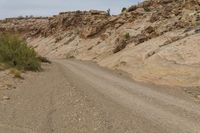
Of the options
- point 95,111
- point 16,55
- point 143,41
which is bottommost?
point 143,41

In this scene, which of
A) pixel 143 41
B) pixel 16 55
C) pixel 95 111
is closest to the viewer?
pixel 95 111

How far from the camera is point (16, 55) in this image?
3734 centimetres

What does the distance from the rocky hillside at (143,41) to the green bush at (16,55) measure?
7.71 metres

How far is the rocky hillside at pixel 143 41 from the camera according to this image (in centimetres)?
3028

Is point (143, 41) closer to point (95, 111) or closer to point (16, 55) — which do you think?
point (16, 55)

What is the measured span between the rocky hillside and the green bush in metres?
7.71

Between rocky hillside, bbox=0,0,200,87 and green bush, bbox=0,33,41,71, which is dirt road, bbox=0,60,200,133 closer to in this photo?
rocky hillside, bbox=0,0,200,87

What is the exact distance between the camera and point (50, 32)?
9650 centimetres

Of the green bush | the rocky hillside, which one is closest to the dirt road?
the rocky hillside

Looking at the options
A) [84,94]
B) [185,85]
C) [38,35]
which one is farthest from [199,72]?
[38,35]

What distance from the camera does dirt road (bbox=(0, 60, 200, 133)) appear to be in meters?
13.9

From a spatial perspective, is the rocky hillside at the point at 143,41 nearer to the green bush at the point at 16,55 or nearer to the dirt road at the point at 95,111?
the dirt road at the point at 95,111

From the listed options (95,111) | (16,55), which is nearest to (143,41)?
(16,55)

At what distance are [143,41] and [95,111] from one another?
2894 cm
